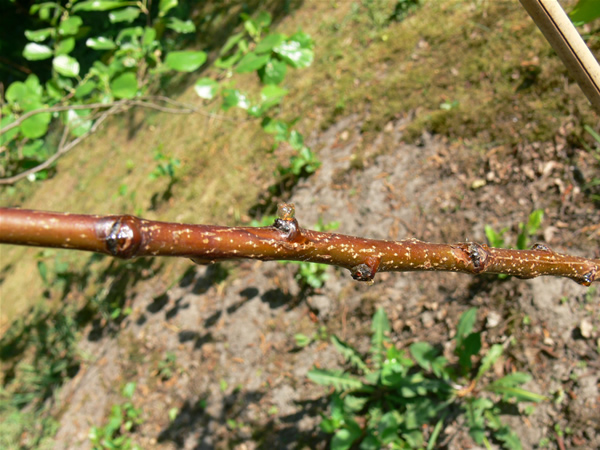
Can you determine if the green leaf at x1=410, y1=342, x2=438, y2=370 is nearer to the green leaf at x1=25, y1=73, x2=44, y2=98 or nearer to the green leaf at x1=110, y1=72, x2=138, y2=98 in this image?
the green leaf at x1=110, y1=72, x2=138, y2=98

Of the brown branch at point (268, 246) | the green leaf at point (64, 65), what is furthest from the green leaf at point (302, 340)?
the brown branch at point (268, 246)

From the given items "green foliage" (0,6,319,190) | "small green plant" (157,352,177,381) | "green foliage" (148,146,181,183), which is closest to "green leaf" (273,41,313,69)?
"green foliage" (0,6,319,190)

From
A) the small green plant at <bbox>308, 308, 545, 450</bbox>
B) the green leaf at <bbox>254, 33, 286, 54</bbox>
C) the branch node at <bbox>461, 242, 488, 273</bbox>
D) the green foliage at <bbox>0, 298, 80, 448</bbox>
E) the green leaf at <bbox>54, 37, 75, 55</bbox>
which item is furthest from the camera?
the green foliage at <bbox>0, 298, 80, 448</bbox>

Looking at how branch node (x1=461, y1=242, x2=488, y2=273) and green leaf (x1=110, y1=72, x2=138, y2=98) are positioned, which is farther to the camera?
green leaf (x1=110, y1=72, x2=138, y2=98)

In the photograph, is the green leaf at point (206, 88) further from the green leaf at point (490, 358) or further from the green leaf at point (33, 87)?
the green leaf at point (490, 358)

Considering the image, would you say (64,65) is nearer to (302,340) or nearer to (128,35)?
(128,35)

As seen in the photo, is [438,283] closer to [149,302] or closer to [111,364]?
[149,302]

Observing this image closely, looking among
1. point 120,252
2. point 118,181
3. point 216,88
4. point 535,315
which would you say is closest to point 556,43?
point 120,252
